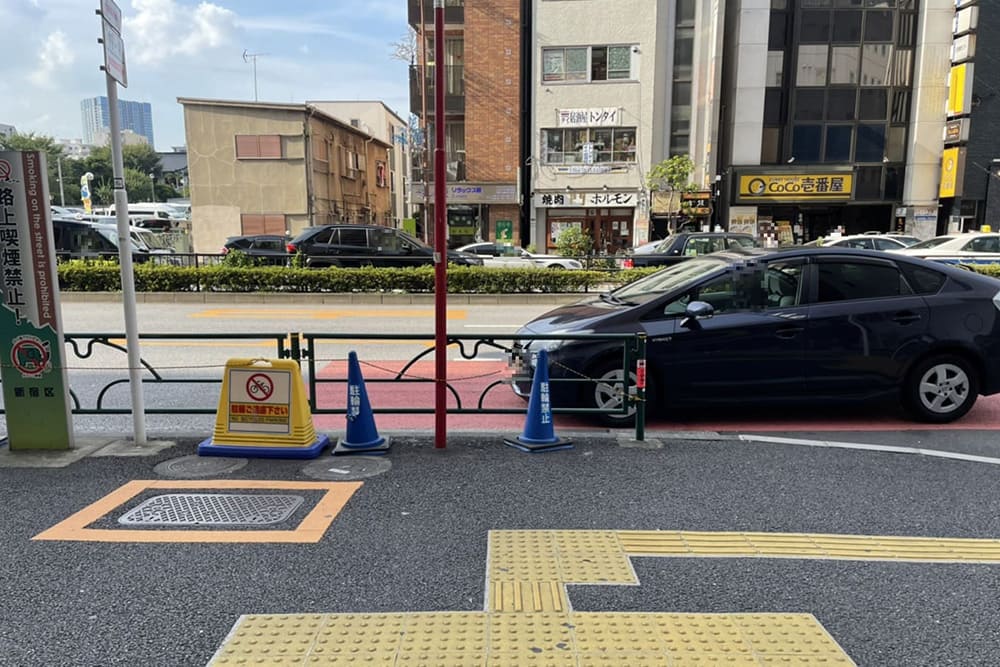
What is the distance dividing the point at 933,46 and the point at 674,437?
1334 inches

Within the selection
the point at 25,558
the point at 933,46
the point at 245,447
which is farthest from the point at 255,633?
the point at 933,46

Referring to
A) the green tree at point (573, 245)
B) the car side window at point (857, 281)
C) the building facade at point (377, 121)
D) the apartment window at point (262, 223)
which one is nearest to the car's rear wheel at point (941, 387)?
the car side window at point (857, 281)

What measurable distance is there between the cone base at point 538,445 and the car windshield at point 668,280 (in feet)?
5.48

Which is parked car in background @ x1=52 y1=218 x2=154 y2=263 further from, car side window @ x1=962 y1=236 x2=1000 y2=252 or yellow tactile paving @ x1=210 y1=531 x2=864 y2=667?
car side window @ x1=962 y1=236 x2=1000 y2=252

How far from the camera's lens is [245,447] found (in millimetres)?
5062

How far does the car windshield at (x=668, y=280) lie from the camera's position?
20.4 feet

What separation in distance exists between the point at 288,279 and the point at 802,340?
43.7ft

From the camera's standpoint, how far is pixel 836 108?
31.0 m

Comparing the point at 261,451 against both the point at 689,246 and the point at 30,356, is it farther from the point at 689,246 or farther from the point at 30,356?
the point at 689,246

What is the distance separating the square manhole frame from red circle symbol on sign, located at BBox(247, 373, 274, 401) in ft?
2.30

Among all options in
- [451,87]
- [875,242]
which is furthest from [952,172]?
[451,87]

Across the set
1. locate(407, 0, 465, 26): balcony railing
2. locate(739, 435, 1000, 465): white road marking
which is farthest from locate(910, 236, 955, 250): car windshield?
locate(407, 0, 465, 26): balcony railing

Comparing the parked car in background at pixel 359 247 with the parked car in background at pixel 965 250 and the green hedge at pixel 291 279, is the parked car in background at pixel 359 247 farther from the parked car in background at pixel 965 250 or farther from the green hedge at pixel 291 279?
the parked car in background at pixel 965 250

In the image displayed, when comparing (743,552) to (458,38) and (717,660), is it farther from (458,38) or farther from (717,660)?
(458,38)
